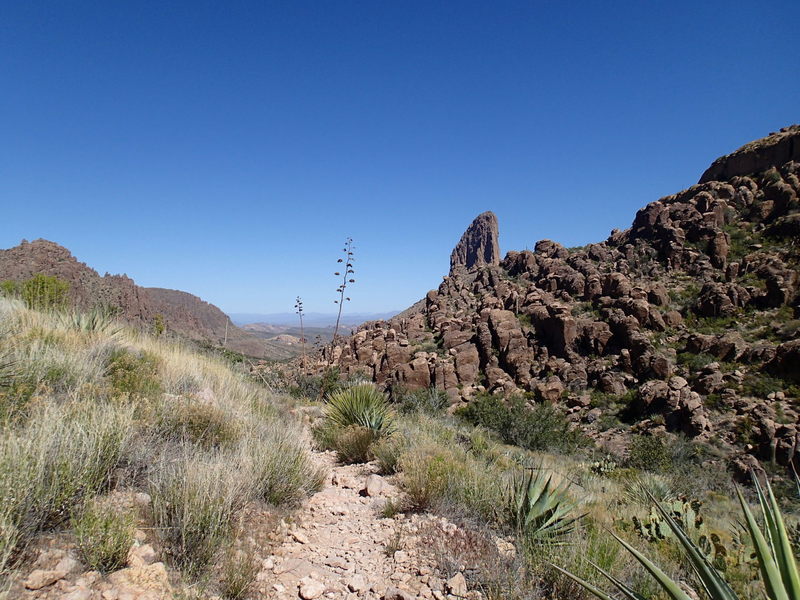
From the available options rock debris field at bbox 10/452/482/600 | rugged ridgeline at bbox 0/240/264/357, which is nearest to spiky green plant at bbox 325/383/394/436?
rock debris field at bbox 10/452/482/600

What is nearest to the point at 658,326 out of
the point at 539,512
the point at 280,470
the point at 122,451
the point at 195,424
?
the point at 539,512

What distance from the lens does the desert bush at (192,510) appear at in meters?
2.54

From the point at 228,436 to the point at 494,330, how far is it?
28096mm

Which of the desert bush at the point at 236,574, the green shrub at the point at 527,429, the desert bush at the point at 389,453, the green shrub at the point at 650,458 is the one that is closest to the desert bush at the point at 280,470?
the desert bush at the point at 236,574

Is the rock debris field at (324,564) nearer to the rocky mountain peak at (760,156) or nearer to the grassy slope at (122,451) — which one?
the grassy slope at (122,451)

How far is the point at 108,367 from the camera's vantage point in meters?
4.90

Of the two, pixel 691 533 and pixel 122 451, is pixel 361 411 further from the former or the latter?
pixel 691 533

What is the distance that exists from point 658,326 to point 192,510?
2979 cm

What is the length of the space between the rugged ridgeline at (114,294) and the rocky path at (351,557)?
18.3ft

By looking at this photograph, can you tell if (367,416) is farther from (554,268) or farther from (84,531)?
(554,268)

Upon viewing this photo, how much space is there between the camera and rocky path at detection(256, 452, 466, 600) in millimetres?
2707

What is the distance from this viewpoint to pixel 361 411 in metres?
6.64

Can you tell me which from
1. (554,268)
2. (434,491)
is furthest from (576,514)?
(554,268)

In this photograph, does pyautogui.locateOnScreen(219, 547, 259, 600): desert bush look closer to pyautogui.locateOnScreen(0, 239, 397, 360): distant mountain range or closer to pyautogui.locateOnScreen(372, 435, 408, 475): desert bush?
pyautogui.locateOnScreen(372, 435, 408, 475): desert bush
